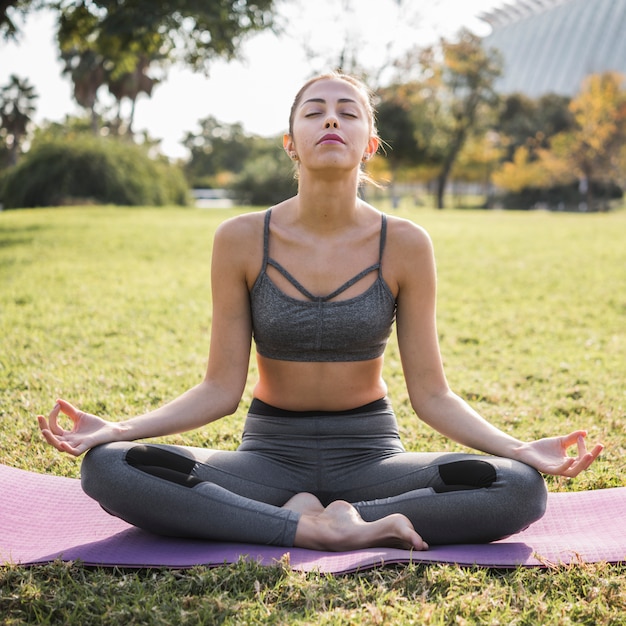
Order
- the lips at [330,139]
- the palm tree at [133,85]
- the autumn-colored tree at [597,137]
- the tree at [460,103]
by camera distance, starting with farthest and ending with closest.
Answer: the palm tree at [133,85], the tree at [460,103], the autumn-colored tree at [597,137], the lips at [330,139]

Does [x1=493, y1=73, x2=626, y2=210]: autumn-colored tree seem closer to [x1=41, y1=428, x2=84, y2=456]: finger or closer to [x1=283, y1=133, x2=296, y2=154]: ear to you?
[x1=283, y1=133, x2=296, y2=154]: ear

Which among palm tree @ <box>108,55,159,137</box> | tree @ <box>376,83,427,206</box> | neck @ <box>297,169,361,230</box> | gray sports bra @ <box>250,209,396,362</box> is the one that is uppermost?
palm tree @ <box>108,55,159,137</box>

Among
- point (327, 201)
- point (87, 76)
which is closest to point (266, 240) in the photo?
point (327, 201)

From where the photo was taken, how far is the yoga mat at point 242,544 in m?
2.33

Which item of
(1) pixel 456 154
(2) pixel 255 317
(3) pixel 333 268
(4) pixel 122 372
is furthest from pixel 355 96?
(1) pixel 456 154

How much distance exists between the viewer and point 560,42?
280 ft

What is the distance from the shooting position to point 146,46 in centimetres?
1323

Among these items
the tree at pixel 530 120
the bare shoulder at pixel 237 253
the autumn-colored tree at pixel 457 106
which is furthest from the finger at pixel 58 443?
the tree at pixel 530 120

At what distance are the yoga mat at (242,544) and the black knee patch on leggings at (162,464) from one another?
22cm

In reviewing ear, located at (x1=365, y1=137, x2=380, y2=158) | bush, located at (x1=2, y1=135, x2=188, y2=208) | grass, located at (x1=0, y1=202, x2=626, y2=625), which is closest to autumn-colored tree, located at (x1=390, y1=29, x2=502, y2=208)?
bush, located at (x1=2, y1=135, x2=188, y2=208)

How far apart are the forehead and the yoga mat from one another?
63.3 inches

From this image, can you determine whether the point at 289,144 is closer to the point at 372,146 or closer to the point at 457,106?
the point at 372,146

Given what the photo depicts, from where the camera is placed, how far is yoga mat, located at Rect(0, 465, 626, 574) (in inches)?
91.7

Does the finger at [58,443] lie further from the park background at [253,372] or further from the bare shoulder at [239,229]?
the bare shoulder at [239,229]
